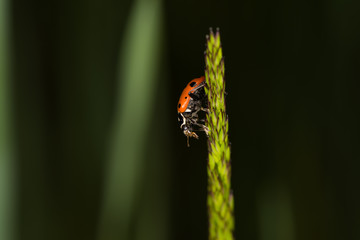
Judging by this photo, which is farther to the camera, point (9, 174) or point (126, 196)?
point (126, 196)

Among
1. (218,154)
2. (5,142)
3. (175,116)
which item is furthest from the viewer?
(175,116)

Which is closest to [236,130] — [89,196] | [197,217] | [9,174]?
[197,217]

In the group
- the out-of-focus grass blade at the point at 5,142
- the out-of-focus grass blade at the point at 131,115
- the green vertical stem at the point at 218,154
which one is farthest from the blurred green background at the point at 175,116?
the green vertical stem at the point at 218,154

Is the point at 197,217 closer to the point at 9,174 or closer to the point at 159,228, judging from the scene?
the point at 159,228

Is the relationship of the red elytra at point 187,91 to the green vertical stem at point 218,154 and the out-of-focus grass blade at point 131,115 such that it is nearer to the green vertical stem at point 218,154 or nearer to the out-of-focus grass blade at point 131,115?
the out-of-focus grass blade at point 131,115

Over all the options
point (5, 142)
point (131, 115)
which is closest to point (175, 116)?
point (131, 115)

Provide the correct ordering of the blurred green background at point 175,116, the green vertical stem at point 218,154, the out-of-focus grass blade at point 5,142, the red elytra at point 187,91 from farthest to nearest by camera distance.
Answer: the blurred green background at point 175,116 → the red elytra at point 187,91 → the out-of-focus grass blade at point 5,142 → the green vertical stem at point 218,154

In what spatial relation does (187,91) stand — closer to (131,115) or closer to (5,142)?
(131,115)
